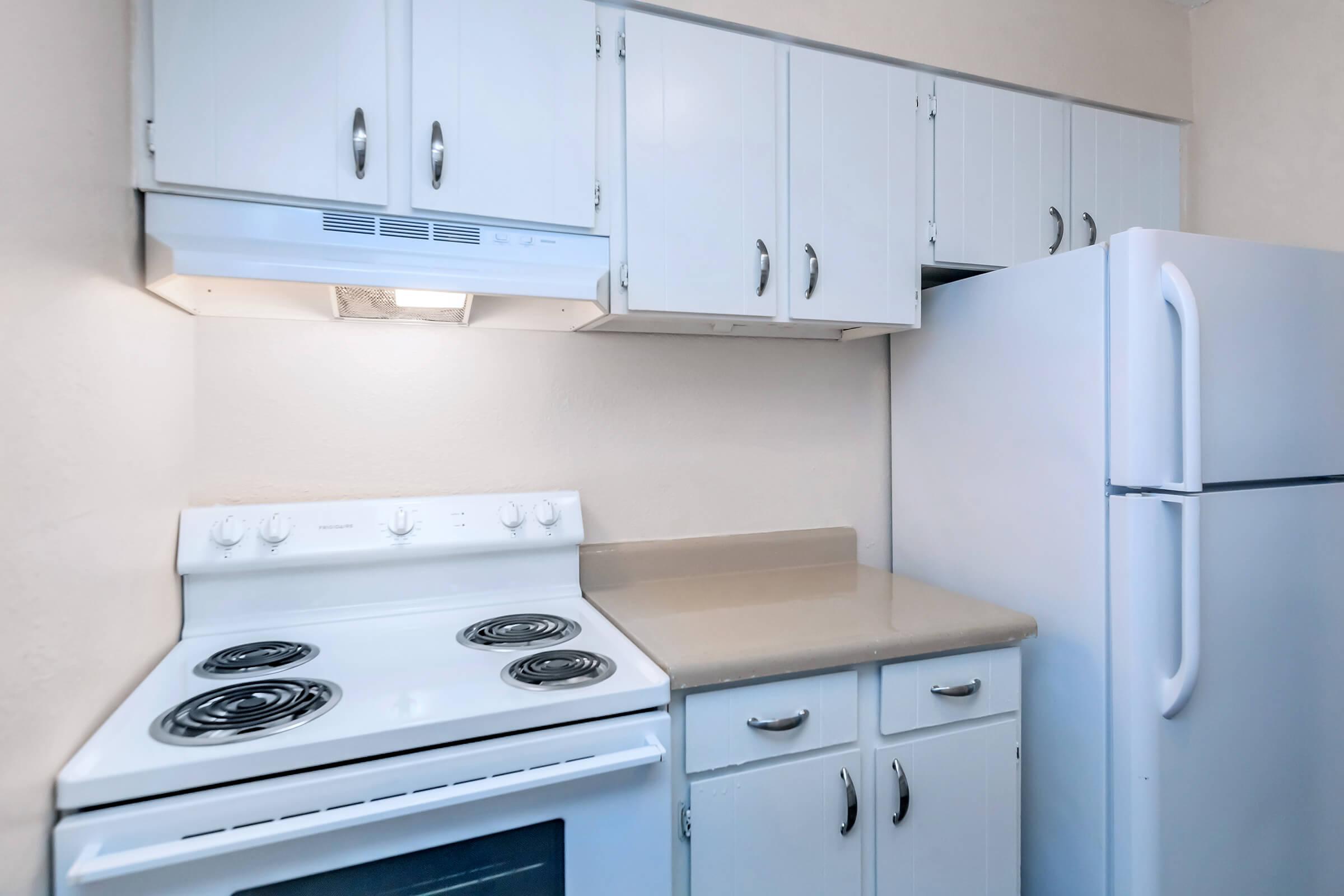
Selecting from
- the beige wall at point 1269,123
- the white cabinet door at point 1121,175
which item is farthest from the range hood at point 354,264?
the beige wall at point 1269,123

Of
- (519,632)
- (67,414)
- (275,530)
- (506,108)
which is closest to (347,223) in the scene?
(506,108)

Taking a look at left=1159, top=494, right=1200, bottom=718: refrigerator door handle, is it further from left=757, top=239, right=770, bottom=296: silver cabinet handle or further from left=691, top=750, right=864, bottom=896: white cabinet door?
left=757, top=239, right=770, bottom=296: silver cabinet handle

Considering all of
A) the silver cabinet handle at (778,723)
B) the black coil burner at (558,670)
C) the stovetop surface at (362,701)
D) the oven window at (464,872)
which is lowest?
the oven window at (464,872)

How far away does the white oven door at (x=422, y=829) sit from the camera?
86cm

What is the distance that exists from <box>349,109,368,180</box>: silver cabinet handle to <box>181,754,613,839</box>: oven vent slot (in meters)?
1.05

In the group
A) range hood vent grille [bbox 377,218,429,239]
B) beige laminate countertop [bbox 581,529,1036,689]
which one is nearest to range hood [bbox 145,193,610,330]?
range hood vent grille [bbox 377,218,429,239]

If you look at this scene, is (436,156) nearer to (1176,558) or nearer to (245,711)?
(245,711)

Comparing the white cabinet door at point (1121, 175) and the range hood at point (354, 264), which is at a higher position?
the white cabinet door at point (1121, 175)

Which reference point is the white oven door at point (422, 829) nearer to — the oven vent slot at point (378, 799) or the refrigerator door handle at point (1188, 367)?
the oven vent slot at point (378, 799)

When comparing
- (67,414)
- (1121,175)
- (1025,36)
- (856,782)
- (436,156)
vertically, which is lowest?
(856,782)

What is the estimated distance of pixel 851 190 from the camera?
169 centimetres

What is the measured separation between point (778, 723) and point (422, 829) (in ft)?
2.03

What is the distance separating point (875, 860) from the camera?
136cm

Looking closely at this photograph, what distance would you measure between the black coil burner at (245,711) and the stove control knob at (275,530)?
0.35 m
